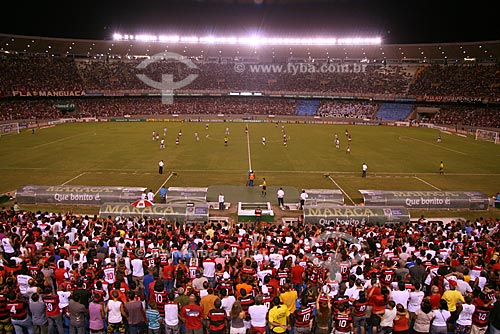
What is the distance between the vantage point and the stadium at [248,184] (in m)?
9.72

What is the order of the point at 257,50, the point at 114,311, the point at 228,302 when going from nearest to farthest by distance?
1. the point at 114,311
2. the point at 228,302
3. the point at 257,50

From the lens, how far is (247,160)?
4131cm

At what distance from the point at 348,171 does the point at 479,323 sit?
1104 inches

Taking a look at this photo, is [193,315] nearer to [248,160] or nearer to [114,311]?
[114,311]

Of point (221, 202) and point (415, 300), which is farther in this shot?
point (221, 202)

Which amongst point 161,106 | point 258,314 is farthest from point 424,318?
point 161,106

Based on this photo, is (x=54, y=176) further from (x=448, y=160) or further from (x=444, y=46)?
(x=444, y=46)

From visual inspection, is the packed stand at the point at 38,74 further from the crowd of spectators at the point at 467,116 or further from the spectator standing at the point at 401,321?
the spectator standing at the point at 401,321

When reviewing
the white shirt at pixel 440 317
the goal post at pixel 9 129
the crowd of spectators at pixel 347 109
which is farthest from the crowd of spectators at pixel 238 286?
the crowd of spectators at pixel 347 109

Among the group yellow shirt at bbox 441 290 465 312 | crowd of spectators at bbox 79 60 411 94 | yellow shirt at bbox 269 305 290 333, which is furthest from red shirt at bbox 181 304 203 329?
crowd of spectators at bbox 79 60 411 94

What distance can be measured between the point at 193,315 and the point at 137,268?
3567 mm

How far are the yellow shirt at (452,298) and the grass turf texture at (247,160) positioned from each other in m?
17.5

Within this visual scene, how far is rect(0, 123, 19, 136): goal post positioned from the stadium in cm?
21

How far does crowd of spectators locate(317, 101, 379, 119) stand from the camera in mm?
89000
